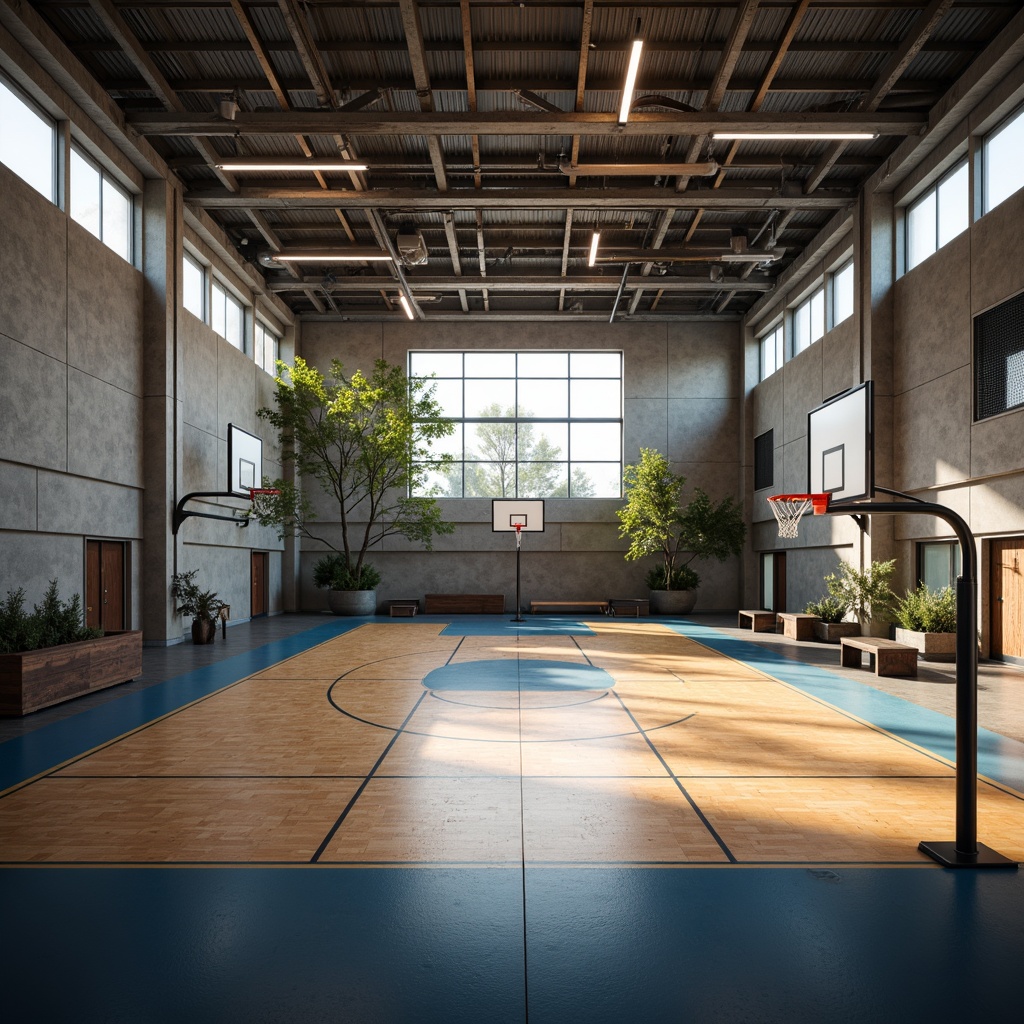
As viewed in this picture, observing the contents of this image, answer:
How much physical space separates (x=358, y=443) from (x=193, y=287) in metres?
7.27

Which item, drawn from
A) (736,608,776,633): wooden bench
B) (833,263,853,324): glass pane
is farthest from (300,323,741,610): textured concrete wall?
(833,263,853,324): glass pane

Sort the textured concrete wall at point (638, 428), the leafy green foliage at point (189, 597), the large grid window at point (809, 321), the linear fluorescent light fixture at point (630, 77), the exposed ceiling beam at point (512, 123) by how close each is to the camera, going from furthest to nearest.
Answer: the textured concrete wall at point (638, 428), the large grid window at point (809, 321), the leafy green foliage at point (189, 597), the exposed ceiling beam at point (512, 123), the linear fluorescent light fixture at point (630, 77)

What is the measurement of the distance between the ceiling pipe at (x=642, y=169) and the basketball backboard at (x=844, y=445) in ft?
16.1

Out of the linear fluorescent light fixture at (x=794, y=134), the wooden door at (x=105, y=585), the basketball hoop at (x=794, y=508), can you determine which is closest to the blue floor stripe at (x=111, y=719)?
the wooden door at (x=105, y=585)

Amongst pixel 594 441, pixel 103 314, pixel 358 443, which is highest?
pixel 103 314

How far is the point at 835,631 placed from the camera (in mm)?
16578

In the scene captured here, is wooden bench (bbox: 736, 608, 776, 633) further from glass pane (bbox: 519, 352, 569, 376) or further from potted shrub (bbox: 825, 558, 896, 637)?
glass pane (bbox: 519, 352, 569, 376)

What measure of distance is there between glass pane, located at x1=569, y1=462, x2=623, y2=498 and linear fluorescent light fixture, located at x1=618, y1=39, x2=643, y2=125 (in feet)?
46.2

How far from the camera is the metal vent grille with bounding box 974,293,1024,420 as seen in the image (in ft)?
38.3

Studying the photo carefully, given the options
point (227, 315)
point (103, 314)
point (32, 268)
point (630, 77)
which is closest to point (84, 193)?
point (103, 314)

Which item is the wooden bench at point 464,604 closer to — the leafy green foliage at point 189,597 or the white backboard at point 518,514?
the white backboard at point 518,514

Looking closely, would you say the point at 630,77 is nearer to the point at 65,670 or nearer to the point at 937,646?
the point at 937,646

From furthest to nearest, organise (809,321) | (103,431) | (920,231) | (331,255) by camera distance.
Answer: (809,321), (331,255), (920,231), (103,431)

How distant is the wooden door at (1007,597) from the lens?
488 inches
